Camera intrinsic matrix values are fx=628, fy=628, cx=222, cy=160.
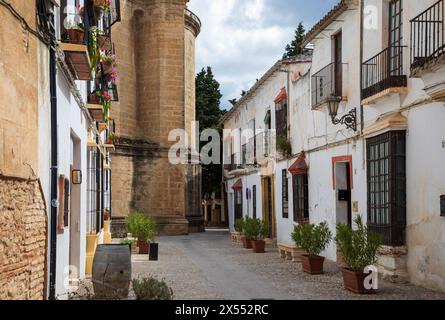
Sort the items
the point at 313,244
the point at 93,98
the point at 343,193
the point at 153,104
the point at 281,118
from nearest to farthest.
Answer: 1. the point at 93,98
2. the point at 313,244
3. the point at 343,193
4. the point at 281,118
5. the point at 153,104

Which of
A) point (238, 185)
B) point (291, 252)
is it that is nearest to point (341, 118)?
point (291, 252)

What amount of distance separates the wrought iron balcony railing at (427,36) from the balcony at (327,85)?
3.28 m

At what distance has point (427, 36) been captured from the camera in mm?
9820

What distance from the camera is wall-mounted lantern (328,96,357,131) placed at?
42.4 ft

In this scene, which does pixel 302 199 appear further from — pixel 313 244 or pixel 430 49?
pixel 430 49

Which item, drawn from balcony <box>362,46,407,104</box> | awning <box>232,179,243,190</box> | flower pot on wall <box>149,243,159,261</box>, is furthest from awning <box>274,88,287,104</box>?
awning <box>232,179,243,190</box>

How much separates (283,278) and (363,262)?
2.45 meters

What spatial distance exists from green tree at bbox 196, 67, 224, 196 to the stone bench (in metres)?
20.4

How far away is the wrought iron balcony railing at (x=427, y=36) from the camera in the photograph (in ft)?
30.2

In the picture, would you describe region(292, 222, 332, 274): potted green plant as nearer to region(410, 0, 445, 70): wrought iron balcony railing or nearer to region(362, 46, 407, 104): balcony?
region(362, 46, 407, 104): balcony

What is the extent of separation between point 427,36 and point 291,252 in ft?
22.1

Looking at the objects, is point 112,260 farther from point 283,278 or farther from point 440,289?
point 440,289

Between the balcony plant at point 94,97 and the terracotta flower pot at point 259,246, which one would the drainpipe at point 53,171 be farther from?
the terracotta flower pot at point 259,246
